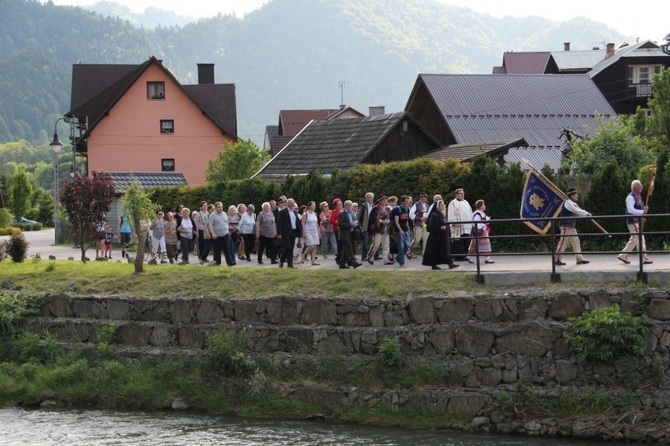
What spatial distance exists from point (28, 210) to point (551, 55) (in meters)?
47.8

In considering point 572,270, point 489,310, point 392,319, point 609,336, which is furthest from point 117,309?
point 609,336

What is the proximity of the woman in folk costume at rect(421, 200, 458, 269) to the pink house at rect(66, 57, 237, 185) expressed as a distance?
41.5 metres

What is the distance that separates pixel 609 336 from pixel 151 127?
50.2m

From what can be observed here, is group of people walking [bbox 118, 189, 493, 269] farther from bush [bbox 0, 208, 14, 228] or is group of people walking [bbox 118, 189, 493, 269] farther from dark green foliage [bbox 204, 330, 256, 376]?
bush [bbox 0, 208, 14, 228]

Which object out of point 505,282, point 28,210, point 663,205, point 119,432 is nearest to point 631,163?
point 663,205

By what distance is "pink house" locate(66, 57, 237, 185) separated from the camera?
6372 centimetres

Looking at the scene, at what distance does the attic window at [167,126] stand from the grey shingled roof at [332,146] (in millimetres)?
21294

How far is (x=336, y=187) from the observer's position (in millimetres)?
33750

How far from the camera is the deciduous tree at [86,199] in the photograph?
95.9ft

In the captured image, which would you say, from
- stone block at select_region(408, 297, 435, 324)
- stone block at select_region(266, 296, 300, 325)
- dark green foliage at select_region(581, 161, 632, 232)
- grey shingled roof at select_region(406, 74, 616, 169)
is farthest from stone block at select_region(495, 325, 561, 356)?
grey shingled roof at select_region(406, 74, 616, 169)

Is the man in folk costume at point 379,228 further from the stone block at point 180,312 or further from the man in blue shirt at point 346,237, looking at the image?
the stone block at point 180,312

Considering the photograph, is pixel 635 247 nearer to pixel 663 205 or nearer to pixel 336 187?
pixel 663 205

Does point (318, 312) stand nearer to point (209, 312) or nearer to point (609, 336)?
point (209, 312)

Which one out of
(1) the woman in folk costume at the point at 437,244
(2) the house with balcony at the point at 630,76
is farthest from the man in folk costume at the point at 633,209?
(2) the house with balcony at the point at 630,76
